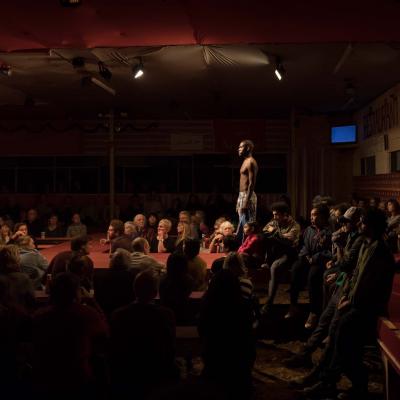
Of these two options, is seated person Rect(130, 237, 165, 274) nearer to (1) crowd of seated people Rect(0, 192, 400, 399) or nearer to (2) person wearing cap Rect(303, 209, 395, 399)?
(1) crowd of seated people Rect(0, 192, 400, 399)

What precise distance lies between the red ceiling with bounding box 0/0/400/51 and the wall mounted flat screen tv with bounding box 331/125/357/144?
340 inches

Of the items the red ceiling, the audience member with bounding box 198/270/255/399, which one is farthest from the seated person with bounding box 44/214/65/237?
the audience member with bounding box 198/270/255/399

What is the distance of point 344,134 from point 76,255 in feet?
31.3

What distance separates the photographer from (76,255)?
4.43m

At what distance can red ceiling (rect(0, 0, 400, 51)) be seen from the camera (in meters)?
3.34

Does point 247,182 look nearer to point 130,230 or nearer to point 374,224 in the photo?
point 130,230

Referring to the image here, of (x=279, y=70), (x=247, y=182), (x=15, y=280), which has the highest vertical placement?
(x=279, y=70)

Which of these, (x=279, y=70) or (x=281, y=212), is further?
(x=279, y=70)

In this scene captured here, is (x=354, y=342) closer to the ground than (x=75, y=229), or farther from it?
closer to the ground

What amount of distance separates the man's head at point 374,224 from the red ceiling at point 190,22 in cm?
133

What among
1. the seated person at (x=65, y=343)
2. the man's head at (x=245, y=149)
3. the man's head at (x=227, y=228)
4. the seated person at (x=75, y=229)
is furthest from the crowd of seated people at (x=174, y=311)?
the seated person at (x=75, y=229)

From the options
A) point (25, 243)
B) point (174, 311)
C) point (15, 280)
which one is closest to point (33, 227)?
point (25, 243)

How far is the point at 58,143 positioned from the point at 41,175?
3.75 feet

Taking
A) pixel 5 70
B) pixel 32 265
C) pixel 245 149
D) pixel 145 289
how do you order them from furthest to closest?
1. pixel 5 70
2. pixel 245 149
3. pixel 32 265
4. pixel 145 289
